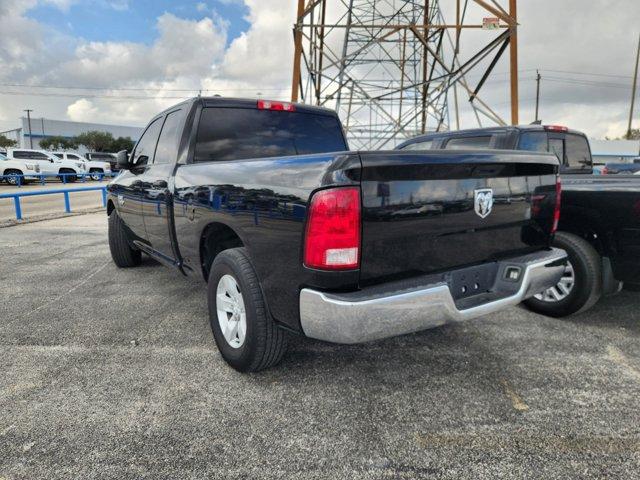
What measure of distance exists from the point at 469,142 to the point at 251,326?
4349 mm

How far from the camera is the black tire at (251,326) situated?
8.29 ft

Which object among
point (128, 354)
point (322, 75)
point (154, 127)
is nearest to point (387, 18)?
point (322, 75)

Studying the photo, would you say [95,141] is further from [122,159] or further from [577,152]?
[577,152]

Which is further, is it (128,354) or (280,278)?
(128,354)

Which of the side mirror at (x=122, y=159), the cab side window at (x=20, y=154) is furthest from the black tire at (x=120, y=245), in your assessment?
the cab side window at (x=20, y=154)

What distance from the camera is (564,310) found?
12.3 ft

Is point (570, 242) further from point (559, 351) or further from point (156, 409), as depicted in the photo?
point (156, 409)

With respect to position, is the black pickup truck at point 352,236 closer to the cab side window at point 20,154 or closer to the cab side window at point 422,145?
the cab side window at point 422,145

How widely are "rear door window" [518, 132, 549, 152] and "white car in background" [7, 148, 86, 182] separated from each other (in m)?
23.9

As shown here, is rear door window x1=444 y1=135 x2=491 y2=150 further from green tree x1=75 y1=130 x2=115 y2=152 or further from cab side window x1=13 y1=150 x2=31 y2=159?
green tree x1=75 y1=130 x2=115 y2=152

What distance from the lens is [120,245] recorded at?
546 centimetres

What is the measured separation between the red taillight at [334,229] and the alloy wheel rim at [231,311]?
0.79 metres

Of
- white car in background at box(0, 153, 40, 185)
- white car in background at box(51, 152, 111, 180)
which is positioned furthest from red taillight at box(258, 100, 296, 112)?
white car in background at box(51, 152, 111, 180)

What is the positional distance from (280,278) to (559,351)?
2197 mm
